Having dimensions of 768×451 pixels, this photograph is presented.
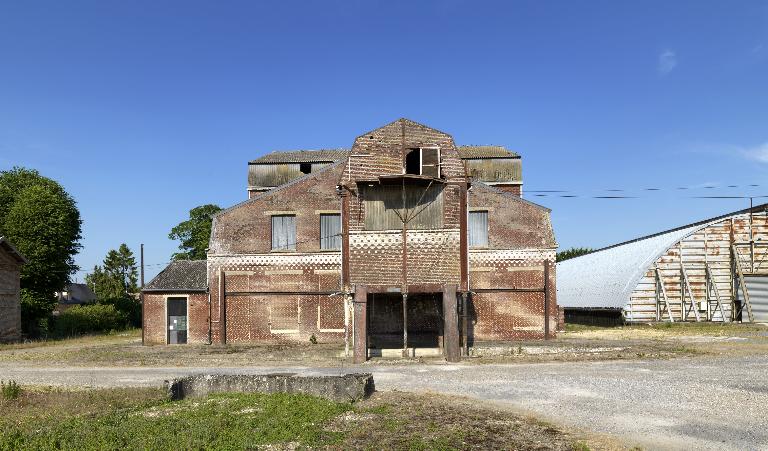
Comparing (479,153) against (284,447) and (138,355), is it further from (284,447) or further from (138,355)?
Answer: (284,447)

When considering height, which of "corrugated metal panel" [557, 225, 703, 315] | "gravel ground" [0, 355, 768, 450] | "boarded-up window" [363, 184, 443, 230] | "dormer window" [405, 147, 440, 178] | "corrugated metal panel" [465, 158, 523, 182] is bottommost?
"gravel ground" [0, 355, 768, 450]

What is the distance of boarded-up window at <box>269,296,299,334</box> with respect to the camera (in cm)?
2762

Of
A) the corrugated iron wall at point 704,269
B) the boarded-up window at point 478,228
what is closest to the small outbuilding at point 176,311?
the boarded-up window at point 478,228

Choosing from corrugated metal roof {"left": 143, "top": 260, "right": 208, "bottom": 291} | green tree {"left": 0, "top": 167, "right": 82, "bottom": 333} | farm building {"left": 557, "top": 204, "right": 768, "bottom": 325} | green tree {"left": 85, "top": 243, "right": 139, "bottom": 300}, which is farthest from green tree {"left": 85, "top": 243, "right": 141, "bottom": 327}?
farm building {"left": 557, "top": 204, "right": 768, "bottom": 325}

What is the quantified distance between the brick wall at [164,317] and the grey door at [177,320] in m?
0.24

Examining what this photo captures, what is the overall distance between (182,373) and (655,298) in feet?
95.8

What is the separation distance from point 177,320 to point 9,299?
40.1 feet

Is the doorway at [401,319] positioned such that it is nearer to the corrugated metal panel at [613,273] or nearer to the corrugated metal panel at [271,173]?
the corrugated metal panel at [613,273]

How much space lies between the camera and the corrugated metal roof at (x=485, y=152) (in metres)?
44.8

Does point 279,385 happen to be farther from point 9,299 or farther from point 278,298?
point 9,299

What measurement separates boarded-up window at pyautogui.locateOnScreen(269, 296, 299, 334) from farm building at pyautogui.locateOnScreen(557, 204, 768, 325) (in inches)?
819

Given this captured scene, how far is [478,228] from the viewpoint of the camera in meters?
27.9

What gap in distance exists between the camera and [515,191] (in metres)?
44.7

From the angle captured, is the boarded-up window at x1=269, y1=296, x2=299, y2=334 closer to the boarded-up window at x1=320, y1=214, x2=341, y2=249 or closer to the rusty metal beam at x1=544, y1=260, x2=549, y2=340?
the boarded-up window at x1=320, y1=214, x2=341, y2=249
